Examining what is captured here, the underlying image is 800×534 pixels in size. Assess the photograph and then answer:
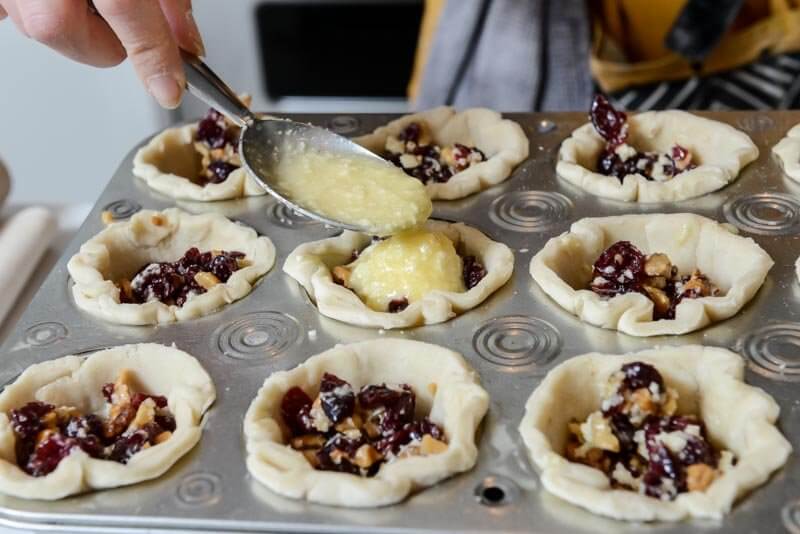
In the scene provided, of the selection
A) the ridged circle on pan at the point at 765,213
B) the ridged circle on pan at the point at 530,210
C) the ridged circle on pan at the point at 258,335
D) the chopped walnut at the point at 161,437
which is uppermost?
the ridged circle on pan at the point at 765,213

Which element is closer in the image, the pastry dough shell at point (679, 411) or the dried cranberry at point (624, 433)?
the pastry dough shell at point (679, 411)

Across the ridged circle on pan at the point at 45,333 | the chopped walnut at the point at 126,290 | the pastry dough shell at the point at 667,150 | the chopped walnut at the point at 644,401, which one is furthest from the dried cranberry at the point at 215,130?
the chopped walnut at the point at 644,401

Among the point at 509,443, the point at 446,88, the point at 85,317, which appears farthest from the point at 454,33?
the point at 509,443

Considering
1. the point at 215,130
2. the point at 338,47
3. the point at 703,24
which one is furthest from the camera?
the point at 338,47

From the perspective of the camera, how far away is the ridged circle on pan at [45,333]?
2004mm

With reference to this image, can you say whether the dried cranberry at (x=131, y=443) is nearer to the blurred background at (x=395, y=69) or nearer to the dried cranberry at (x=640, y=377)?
the blurred background at (x=395, y=69)

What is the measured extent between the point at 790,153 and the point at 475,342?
3.08ft

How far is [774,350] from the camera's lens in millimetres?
1820

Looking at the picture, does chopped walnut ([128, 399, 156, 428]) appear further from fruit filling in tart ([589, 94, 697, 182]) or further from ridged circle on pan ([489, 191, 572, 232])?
fruit filling in tart ([589, 94, 697, 182])

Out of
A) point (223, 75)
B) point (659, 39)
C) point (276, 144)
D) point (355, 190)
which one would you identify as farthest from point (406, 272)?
point (223, 75)

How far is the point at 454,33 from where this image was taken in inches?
128

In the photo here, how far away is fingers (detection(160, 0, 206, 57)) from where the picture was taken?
205 cm

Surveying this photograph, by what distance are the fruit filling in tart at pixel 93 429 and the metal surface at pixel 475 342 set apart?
0.10 metres

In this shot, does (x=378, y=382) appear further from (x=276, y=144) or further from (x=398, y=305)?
(x=276, y=144)
